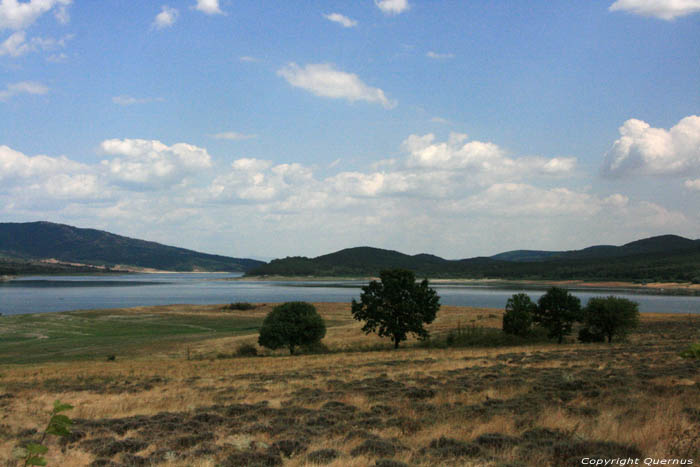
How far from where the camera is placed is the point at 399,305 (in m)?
44.6

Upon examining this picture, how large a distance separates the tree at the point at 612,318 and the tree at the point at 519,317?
4902 mm

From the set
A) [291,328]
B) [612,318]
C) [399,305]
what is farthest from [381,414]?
[612,318]

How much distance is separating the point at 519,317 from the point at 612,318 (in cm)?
743

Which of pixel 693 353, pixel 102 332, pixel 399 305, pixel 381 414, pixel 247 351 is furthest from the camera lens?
pixel 102 332

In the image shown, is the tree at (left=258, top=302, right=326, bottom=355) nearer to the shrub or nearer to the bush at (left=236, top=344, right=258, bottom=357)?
the bush at (left=236, top=344, right=258, bottom=357)

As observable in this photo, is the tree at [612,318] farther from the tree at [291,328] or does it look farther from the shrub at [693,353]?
the tree at [291,328]

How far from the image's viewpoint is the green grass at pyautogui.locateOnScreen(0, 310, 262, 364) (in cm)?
5234

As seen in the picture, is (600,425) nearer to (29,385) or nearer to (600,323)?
(29,385)

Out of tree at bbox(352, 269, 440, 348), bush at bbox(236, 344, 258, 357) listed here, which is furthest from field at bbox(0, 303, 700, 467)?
bush at bbox(236, 344, 258, 357)

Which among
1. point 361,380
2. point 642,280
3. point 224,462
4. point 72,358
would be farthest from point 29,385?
point 642,280

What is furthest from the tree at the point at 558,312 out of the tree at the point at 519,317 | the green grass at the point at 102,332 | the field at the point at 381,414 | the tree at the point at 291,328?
the green grass at the point at 102,332

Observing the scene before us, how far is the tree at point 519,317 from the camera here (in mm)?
45406

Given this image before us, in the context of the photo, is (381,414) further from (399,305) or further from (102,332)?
(102,332)

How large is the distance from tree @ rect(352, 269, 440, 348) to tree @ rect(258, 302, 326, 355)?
182 inches
